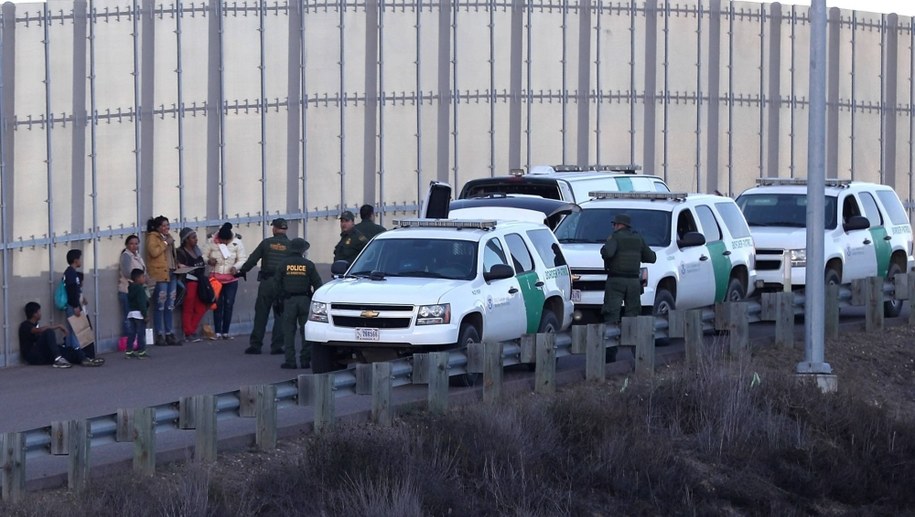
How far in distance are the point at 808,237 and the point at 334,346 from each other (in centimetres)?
539

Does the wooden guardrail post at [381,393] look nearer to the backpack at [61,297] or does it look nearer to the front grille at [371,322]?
the front grille at [371,322]

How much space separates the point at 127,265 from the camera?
75.8 ft

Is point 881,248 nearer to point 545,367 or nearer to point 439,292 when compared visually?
point 545,367

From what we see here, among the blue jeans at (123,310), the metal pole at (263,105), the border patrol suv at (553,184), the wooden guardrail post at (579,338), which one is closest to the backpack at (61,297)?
the blue jeans at (123,310)

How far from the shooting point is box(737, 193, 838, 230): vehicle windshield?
82.3 ft

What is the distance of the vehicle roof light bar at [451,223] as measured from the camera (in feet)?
64.3

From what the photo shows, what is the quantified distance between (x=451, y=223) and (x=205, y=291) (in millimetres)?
6129

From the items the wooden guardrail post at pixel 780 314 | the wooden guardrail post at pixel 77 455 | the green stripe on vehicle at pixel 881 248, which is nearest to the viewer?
the wooden guardrail post at pixel 77 455

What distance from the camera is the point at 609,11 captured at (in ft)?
107

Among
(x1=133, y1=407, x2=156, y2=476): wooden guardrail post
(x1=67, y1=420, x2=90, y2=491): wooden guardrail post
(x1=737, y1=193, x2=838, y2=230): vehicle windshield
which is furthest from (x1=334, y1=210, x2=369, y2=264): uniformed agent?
(x1=67, y1=420, x2=90, y2=491): wooden guardrail post

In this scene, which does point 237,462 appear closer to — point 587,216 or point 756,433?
point 756,433

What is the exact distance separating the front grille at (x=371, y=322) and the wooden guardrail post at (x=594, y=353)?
2.09 metres

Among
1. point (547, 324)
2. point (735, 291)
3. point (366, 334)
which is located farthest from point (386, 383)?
point (735, 291)

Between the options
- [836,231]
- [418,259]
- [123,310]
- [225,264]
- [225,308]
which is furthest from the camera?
[225,308]
